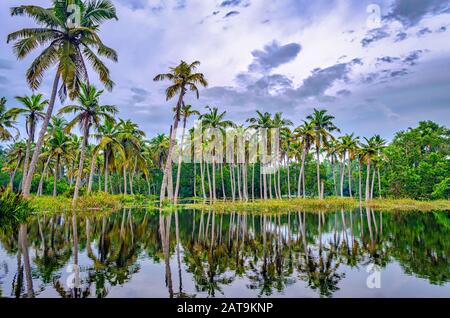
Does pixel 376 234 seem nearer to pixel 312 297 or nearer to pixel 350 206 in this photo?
pixel 312 297

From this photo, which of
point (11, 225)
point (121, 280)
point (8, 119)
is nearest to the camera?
point (121, 280)

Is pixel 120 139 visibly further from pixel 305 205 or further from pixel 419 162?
pixel 419 162

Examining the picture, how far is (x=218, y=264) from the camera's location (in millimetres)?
9641

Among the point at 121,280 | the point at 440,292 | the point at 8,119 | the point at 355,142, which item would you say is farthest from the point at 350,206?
the point at 8,119

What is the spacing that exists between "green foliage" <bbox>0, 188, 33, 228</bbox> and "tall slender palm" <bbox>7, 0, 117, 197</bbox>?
2049 mm

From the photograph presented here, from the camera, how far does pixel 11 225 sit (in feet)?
52.9

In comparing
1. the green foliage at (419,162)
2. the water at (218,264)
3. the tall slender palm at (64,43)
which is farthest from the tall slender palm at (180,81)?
the green foliage at (419,162)

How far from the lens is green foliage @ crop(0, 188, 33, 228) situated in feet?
55.7

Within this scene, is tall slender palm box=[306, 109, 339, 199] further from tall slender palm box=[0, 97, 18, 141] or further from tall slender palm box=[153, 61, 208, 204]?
tall slender palm box=[0, 97, 18, 141]

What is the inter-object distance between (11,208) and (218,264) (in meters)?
15.4

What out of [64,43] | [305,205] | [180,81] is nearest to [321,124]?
[305,205]

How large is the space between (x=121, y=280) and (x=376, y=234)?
1406 cm

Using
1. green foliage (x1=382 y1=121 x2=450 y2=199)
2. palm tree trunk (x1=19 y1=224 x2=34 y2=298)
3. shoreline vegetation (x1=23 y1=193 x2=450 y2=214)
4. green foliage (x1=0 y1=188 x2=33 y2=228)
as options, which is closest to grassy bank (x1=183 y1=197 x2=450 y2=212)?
shoreline vegetation (x1=23 y1=193 x2=450 y2=214)

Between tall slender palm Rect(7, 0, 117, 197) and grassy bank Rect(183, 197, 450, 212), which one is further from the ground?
tall slender palm Rect(7, 0, 117, 197)
